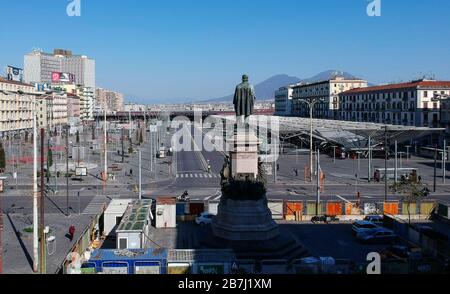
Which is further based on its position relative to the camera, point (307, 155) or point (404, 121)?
point (404, 121)

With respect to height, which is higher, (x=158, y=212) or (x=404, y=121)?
(x=404, y=121)

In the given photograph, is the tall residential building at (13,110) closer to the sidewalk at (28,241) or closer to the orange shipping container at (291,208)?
the sidewalk at (28,241)

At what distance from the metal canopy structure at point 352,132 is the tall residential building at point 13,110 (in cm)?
4646

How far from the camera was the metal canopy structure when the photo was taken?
206 feet

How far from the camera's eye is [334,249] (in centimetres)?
2320

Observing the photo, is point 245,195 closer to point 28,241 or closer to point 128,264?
point 128,264

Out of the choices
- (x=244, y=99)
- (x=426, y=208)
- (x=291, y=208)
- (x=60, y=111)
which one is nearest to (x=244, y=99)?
(x=244, y=99)

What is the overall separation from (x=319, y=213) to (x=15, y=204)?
20.0m

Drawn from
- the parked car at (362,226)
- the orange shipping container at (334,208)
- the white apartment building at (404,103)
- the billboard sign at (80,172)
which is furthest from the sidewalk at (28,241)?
the white apartment building at (404,103)

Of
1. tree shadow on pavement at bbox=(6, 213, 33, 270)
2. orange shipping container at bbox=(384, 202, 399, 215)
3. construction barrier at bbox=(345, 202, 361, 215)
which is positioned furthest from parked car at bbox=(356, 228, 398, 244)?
tree shadow on pavement at bbox=(6, 213, 33, 270)

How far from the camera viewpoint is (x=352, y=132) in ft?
218

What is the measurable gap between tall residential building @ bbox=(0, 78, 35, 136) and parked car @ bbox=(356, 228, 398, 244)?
77.5 meters
